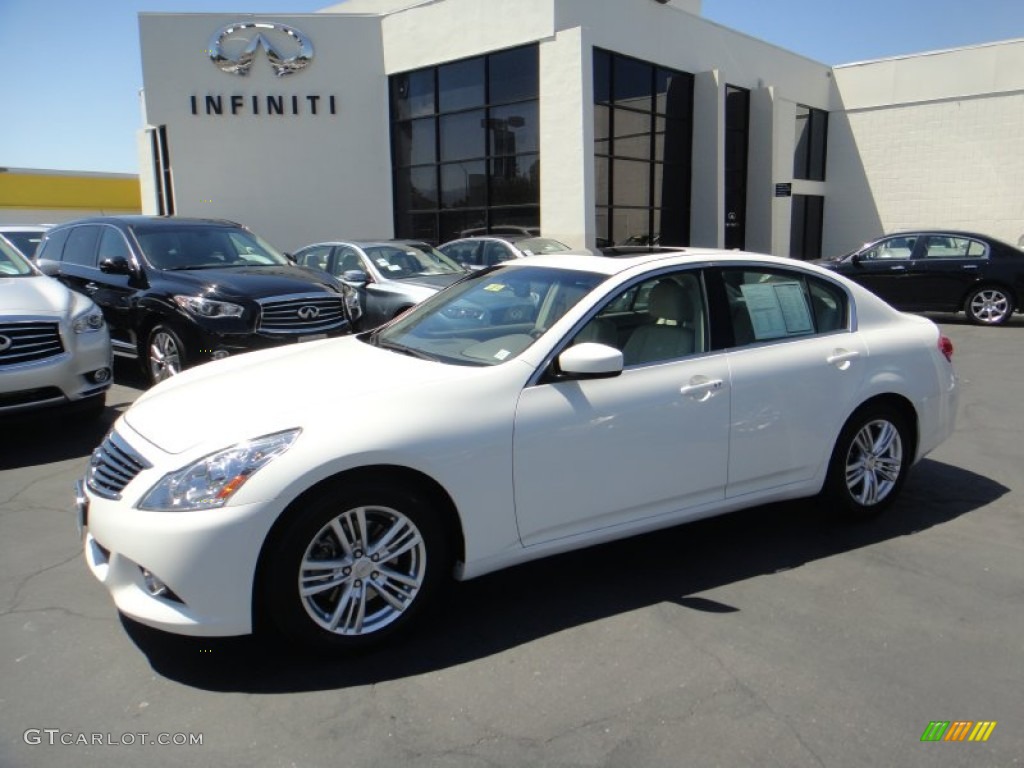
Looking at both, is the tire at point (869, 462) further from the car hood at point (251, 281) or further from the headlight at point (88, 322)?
the headlight at point (88, 322)

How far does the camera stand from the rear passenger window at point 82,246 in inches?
→ 340

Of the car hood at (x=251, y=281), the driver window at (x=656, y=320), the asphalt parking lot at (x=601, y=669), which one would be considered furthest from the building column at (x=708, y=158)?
the driver window at (x=656, y=320)

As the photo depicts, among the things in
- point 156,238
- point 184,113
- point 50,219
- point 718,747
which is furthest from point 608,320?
point 50,219

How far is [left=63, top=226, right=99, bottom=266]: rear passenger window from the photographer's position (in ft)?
28.3

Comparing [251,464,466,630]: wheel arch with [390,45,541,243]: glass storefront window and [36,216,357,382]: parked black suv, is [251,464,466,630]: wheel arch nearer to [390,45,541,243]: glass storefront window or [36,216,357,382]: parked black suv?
[36,216,357,382]: parked black suv

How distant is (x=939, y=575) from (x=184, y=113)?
65.7ft

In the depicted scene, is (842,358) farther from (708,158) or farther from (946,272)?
(708,158)

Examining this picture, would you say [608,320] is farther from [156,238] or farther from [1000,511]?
[156,238]

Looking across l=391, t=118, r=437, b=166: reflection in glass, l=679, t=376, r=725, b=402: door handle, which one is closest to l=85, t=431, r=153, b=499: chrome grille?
l=679, t=376, r=725, b=402: door handle

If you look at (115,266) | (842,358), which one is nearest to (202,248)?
(115,266)

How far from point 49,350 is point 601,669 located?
17.0ft

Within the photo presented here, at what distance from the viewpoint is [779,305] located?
4.30 m

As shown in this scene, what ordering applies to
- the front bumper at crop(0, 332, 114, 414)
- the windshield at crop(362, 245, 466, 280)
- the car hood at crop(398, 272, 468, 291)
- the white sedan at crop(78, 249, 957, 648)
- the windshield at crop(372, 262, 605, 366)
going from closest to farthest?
the white sedan at crop(78, 249, 957, 648)
the windshield at crop(372, 262, 605, 366)
the front bumper at crop(0, 332, 114, 414)
the car hood at crop(398, 272, 468, 291)
the windshield at crop(362, 245, 466, 280)

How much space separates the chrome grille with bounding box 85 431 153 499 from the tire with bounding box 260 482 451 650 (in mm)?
685
